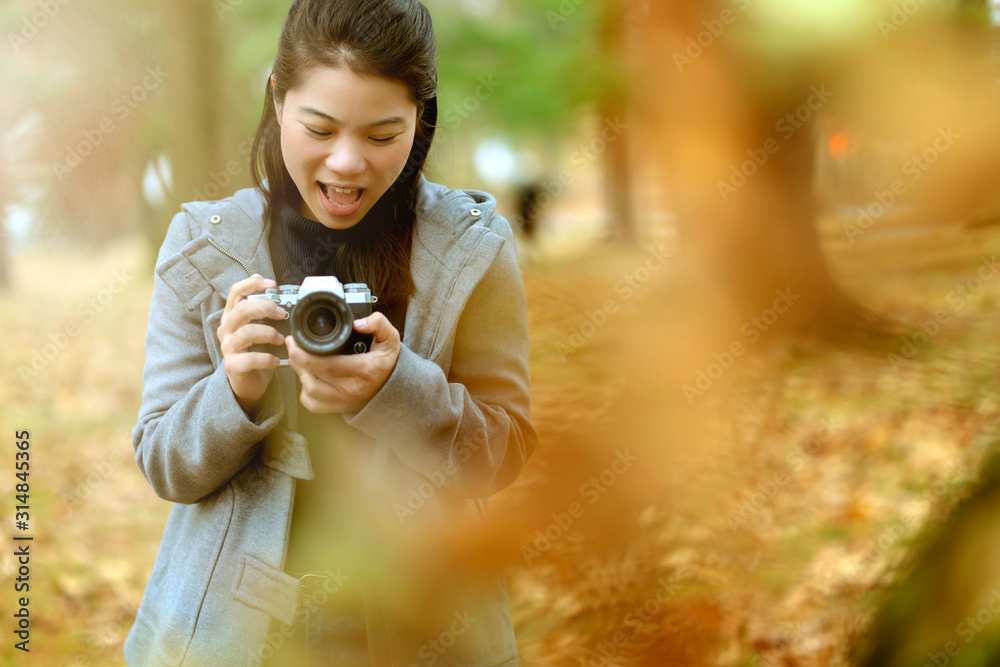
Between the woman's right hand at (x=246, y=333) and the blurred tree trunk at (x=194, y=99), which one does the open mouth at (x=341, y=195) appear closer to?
the woman's right hand at (x=246, y=333)

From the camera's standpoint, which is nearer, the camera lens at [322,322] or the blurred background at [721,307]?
the camera lens at [322,322]

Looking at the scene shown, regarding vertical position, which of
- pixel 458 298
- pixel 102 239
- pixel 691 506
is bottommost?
pixel 102 239

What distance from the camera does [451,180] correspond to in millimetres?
1346

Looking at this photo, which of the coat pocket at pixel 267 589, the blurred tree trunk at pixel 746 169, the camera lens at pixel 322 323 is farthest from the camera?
the blurred tree trunk at pixel 746 169

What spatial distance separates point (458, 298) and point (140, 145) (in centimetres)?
208

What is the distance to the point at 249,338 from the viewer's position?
0.87 metres

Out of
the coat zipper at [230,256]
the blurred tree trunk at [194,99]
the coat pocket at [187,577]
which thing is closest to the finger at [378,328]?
the coat zipper at [230,256]

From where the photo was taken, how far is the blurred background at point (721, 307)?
5.45 feet

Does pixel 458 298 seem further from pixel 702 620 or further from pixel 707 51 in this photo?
pixel 702 620

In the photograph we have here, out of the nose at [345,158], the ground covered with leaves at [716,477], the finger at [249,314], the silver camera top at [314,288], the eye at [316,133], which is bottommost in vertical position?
the ground covered with leaves at [716,477]

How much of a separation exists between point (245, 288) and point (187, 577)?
43 cm

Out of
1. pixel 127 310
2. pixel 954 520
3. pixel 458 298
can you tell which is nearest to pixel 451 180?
pixel 458 298

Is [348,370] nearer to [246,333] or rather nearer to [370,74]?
[246,333]

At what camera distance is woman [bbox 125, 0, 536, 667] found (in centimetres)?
90
